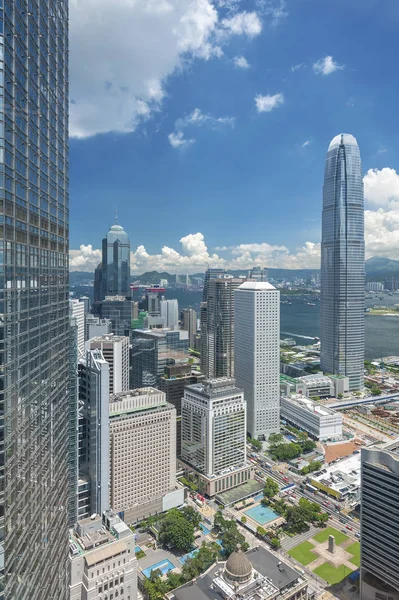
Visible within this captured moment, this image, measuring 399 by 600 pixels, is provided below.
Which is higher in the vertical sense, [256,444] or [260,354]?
[260,354]

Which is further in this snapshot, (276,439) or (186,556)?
(276,439)

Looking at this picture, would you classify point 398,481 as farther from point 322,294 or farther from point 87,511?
point 322,294

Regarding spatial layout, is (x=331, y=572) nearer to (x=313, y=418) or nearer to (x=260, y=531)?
(x=260, y=531)

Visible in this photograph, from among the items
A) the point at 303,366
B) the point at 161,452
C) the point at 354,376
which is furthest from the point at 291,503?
the point at 303,366

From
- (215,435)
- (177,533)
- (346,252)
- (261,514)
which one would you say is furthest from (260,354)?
(346,252)

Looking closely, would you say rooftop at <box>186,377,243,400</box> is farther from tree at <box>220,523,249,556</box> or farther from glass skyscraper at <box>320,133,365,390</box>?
glass skyscraper at <box>320,133,365,390</box>

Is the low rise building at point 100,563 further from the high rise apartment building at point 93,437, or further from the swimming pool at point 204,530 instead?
the swimming pool at point 204,530
